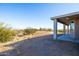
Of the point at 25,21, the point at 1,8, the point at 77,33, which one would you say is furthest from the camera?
the point at 25,21

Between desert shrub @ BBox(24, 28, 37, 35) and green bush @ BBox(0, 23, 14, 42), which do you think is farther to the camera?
desert shrub @ BBox(24, 28, 37, 35)

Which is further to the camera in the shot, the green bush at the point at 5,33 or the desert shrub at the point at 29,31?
the desert shrub at the point at 29,31

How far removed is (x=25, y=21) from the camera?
17.4 m

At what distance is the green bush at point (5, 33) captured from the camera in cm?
1510

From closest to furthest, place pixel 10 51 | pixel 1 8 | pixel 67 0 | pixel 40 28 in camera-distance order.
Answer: pixel 10 51 < pixel 67 0 < pixel 1 8 < pixel 40 28

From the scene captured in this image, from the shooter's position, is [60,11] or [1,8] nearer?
[1,8]

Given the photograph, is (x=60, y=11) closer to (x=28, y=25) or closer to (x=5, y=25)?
(x=28, y=25)

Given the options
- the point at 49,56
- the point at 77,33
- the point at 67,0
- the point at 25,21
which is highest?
the point at 67,0

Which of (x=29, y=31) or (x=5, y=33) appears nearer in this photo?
(x=5, y=33)

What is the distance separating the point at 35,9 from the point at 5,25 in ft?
9.69

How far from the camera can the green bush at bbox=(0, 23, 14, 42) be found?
15.1 metres

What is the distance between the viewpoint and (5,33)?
15.4 m

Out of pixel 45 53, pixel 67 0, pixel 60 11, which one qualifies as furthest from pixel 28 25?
pixel 45 53

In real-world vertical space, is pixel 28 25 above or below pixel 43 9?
below
